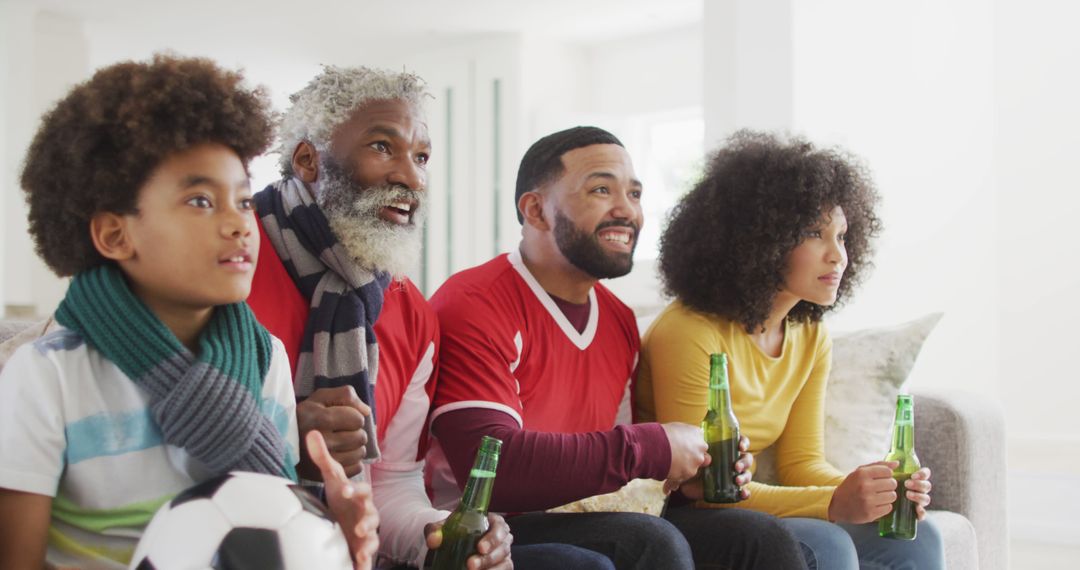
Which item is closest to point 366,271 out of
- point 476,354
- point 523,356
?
point 476,354

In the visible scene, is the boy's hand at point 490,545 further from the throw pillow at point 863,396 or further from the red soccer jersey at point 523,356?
the throw pillow at point 863,396

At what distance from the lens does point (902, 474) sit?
191 centimetres

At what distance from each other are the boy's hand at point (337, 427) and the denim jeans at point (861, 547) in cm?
79

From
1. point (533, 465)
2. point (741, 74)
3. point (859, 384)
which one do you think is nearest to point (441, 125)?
point (741, 74)

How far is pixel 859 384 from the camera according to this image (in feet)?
7.61

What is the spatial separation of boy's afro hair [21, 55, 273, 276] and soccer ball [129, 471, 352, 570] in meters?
0.38

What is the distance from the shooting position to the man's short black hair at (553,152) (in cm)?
200

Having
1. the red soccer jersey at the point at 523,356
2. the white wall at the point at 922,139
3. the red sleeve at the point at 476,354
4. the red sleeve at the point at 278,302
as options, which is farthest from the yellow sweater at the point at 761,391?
the white wall at the point at 922,139

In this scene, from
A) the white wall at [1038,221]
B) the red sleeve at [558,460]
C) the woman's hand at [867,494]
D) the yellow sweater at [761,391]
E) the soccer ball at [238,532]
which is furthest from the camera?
the white wall at [1038,221]

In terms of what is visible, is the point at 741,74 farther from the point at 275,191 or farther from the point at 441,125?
the point at 441,125

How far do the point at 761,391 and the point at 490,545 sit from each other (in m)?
0.91

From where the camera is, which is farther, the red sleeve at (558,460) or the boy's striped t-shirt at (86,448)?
the red sleeve at (558,460)

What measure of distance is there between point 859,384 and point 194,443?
164 cm

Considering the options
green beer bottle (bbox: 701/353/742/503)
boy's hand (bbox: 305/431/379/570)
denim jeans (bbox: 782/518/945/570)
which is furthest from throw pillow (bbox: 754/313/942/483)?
boy's hand (bbox: 305/431/379/570)
